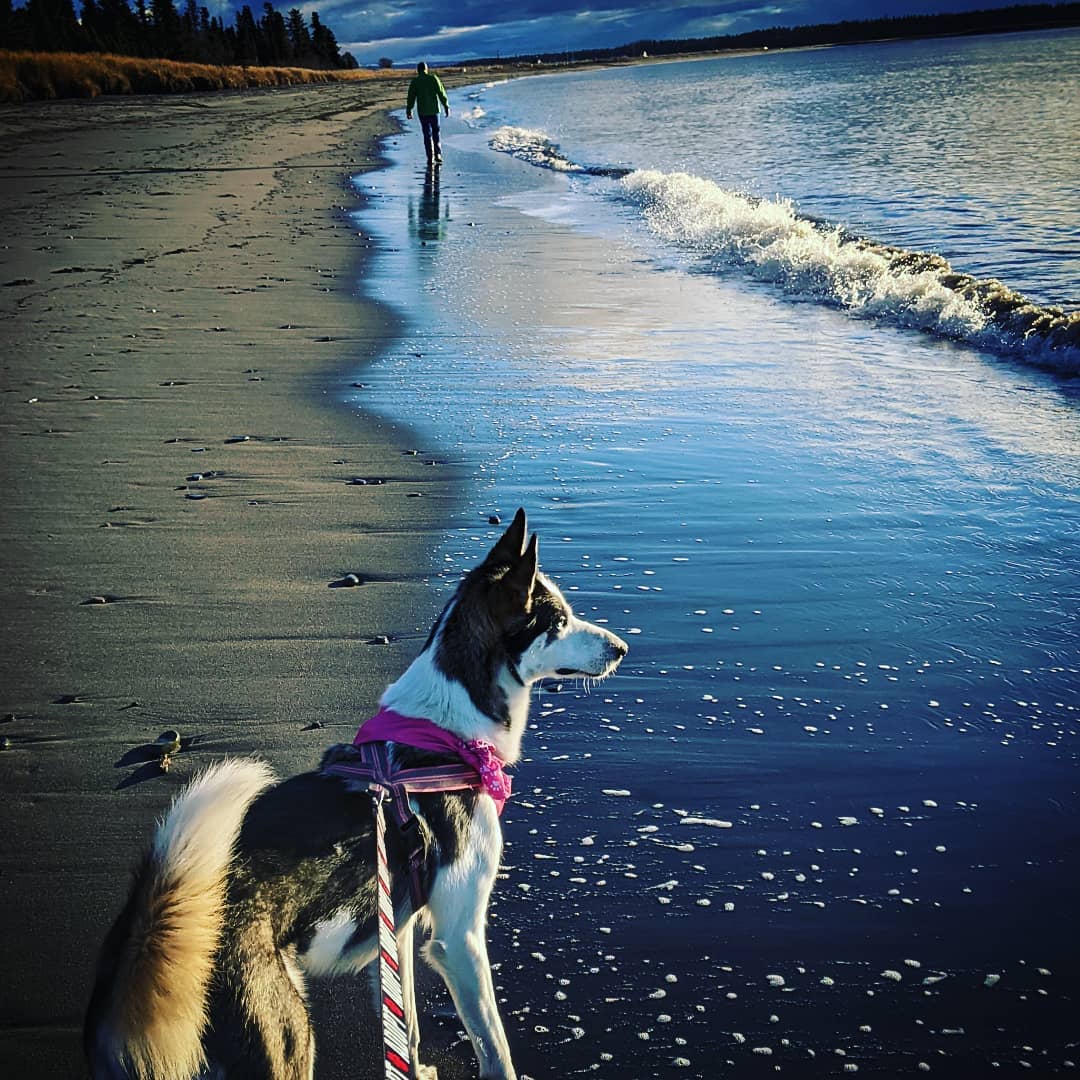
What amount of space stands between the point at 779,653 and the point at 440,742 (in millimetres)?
2417

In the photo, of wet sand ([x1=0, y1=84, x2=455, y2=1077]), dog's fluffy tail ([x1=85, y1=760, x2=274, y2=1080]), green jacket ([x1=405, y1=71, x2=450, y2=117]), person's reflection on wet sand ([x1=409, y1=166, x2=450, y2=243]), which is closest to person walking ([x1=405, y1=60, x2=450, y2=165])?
green jacket ([x1=405, y1=71, x2=450, y2=117])

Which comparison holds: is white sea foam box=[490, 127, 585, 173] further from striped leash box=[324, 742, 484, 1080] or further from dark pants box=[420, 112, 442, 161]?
striped leash box=[324, 742, 484, 1080]

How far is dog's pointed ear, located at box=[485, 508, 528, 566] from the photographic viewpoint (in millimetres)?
3024

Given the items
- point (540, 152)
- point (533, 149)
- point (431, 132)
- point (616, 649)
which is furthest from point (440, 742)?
point (533, 149)

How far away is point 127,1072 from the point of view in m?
2.15

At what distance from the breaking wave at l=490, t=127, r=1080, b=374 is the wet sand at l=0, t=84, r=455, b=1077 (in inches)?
264

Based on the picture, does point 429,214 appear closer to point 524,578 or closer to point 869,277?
point 869,277

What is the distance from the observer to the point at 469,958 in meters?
2.72

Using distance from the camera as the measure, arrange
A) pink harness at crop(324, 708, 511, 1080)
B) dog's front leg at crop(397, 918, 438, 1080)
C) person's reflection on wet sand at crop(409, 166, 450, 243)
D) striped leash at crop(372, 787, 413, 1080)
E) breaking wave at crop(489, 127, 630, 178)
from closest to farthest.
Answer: striped leash at crop(372, 787, 413, 1080)
pink harness at crop(324, 708, 511, 1080)
dog's front leg at crop(397, 918, 438, 1080)
person's reflection on wet sand at crop(409, 166, 450, 243)
breaking wave at crop(489, 127, 630, 178)

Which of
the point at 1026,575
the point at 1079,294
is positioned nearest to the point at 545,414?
the point at 1026,575

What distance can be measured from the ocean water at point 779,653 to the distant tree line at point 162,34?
2736 inches

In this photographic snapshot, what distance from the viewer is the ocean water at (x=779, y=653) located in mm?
3006

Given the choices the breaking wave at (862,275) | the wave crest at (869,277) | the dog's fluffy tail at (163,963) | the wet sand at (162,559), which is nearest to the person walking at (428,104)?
the breaking wave at (862,275)

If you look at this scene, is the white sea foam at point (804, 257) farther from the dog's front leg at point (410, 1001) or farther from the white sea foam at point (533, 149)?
the dog's front leg at point (410, 1001)
